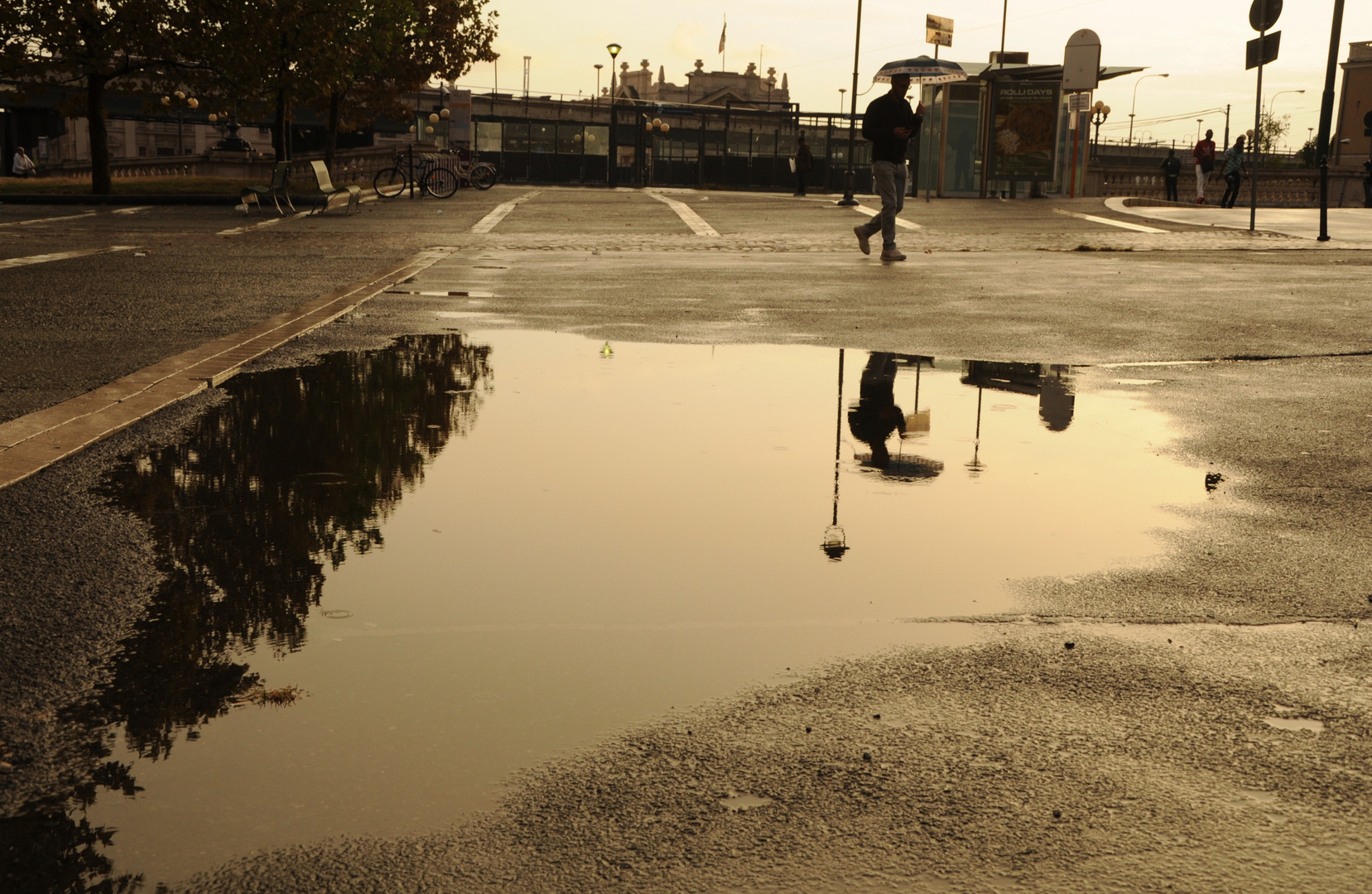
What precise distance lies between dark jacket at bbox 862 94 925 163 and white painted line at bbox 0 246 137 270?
331 inches

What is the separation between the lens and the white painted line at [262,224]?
18.9 metres

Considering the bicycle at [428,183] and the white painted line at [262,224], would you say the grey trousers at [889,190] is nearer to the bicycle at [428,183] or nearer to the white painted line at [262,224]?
the white painted line at [262,224]

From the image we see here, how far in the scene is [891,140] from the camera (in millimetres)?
15289

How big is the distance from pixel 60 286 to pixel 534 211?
1563cm

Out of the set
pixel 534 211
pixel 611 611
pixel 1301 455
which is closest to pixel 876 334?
pixel 1301 455

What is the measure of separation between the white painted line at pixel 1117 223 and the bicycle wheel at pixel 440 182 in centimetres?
1340

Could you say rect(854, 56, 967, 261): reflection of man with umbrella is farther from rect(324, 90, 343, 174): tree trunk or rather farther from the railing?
the railing

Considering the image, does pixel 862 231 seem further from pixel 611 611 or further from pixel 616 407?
pixel 611 611

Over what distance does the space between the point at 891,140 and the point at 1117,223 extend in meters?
9.90

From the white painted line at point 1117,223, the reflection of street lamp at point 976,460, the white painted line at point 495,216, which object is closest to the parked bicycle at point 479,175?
the white painted line at point 495,216

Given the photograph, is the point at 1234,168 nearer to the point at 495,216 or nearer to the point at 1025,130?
the point at 1025,130

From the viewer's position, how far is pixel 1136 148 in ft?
472

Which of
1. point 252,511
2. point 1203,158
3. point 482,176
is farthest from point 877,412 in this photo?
point 1203,158

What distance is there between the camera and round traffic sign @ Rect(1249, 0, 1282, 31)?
19.1m
